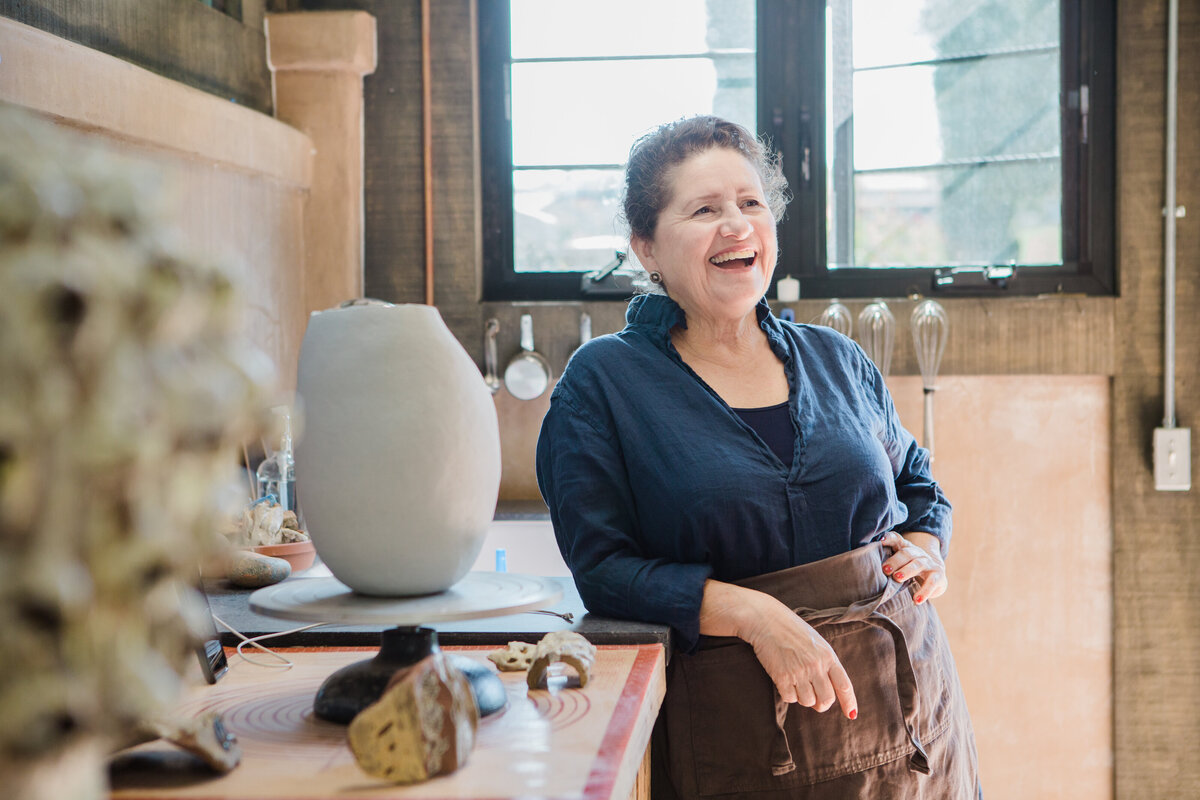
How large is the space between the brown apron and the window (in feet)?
4.79

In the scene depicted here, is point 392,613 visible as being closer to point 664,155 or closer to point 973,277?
point 664,155

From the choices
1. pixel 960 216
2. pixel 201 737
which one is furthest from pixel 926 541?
pixel 960 216

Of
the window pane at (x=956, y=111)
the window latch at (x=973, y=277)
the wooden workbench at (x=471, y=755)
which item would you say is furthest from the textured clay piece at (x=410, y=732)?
the window pane at (x=956, y=111)

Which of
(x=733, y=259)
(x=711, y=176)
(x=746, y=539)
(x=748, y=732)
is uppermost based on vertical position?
(x=711, y=176)

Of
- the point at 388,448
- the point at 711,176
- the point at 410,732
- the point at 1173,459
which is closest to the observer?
the point at 410,732

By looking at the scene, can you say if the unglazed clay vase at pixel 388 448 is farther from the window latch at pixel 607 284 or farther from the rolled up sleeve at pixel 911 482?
the window latch at pixel 607 284

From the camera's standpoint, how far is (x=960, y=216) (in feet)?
8.70

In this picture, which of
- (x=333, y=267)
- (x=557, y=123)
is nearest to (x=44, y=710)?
(x=333, y=267)

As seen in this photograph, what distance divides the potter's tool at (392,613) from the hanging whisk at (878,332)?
176cm

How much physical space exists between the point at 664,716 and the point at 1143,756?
1.71 metres

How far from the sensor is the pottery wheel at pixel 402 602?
2.61ft

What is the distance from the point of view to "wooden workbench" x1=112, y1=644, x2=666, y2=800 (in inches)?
28.2

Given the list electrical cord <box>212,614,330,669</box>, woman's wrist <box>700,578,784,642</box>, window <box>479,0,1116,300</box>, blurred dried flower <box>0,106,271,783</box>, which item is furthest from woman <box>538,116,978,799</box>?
window <box>479,0,1116,300</box>

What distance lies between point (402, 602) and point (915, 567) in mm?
795
